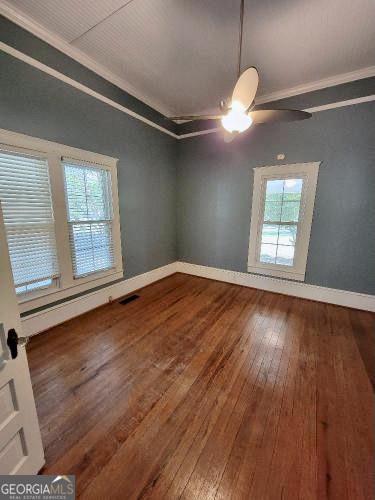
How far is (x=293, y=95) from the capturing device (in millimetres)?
3031

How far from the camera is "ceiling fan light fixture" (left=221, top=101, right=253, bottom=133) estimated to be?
162 cm

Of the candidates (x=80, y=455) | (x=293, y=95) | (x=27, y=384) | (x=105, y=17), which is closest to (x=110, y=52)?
(x=105, y=17)

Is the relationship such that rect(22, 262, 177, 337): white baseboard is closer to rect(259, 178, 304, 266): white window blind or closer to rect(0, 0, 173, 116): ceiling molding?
rect(259, 178, 304, 266): white window blind

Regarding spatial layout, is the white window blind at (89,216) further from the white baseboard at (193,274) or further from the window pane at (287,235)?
the window pane at (287,235)

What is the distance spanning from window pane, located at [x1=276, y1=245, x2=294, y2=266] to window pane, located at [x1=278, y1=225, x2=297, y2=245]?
0.08m

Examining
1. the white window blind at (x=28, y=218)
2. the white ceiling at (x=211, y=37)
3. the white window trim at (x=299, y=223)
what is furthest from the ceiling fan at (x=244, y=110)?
the white window blind at (x=28, y=218)

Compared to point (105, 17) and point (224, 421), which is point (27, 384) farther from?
point (105, 17)

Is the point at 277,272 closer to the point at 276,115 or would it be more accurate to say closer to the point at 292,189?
the point at 292,189

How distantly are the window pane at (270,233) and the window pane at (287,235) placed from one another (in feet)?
0.25

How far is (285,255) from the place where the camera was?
344 centimetres

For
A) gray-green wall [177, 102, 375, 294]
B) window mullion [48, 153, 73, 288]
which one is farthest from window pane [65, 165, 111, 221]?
gray-green wall [177, 102, 375, 294]

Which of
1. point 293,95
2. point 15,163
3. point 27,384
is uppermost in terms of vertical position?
point 293,95

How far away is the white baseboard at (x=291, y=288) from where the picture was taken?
2.97m

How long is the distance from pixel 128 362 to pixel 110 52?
341 cm
